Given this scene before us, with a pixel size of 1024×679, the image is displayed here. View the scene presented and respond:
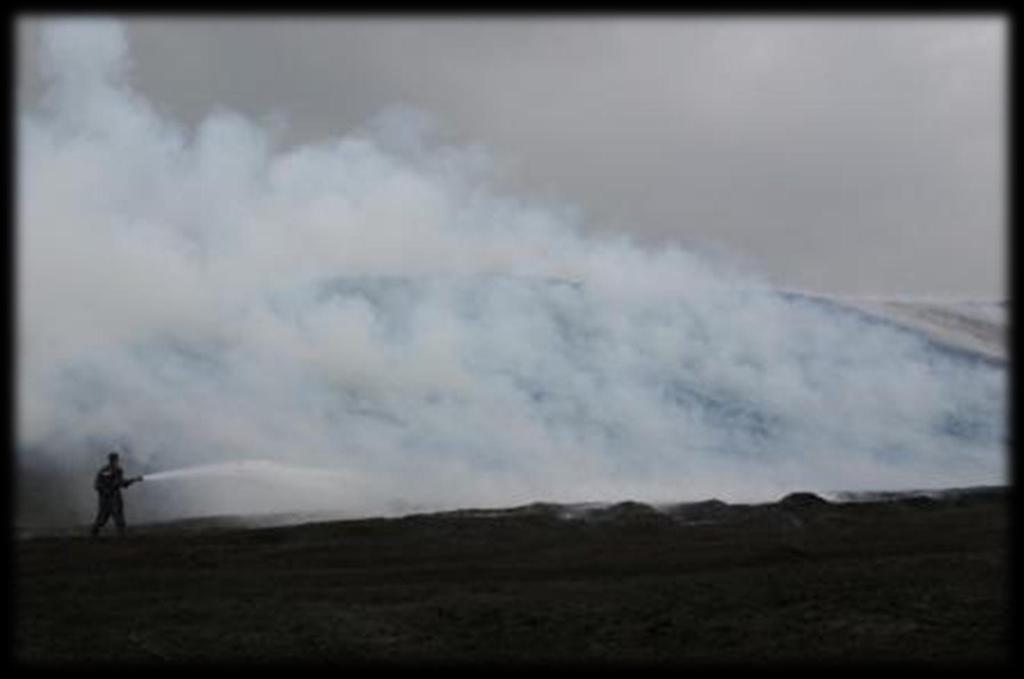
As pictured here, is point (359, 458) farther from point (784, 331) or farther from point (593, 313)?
point (784, 331)

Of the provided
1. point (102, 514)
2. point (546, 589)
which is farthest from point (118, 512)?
point (546, 589)

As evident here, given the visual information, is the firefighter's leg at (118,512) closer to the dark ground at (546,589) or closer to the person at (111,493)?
the person at (111,493)

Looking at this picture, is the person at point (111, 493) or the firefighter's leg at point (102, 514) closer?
the firefighter's leg at point (102, 514)

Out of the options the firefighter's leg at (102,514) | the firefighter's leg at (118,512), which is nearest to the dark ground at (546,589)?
the firefighter's leg at (118,512)

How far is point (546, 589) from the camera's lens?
16.5 meters

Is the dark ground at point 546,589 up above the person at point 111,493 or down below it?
below

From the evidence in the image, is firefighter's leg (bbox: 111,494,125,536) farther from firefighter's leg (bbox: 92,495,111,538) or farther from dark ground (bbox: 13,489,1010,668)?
dark ground (bbox: 13,489,1010,668)

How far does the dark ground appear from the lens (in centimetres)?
1401

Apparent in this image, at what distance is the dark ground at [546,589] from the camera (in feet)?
46.0

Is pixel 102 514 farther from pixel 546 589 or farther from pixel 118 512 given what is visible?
pixel 546 589

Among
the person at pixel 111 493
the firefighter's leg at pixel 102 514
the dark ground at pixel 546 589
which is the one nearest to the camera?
the dark ground at pixel 546 589

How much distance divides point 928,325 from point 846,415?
6177mm

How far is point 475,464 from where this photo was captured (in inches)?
1048

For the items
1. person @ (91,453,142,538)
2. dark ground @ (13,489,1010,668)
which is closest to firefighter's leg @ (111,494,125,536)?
person @ (91,453,142,538)
